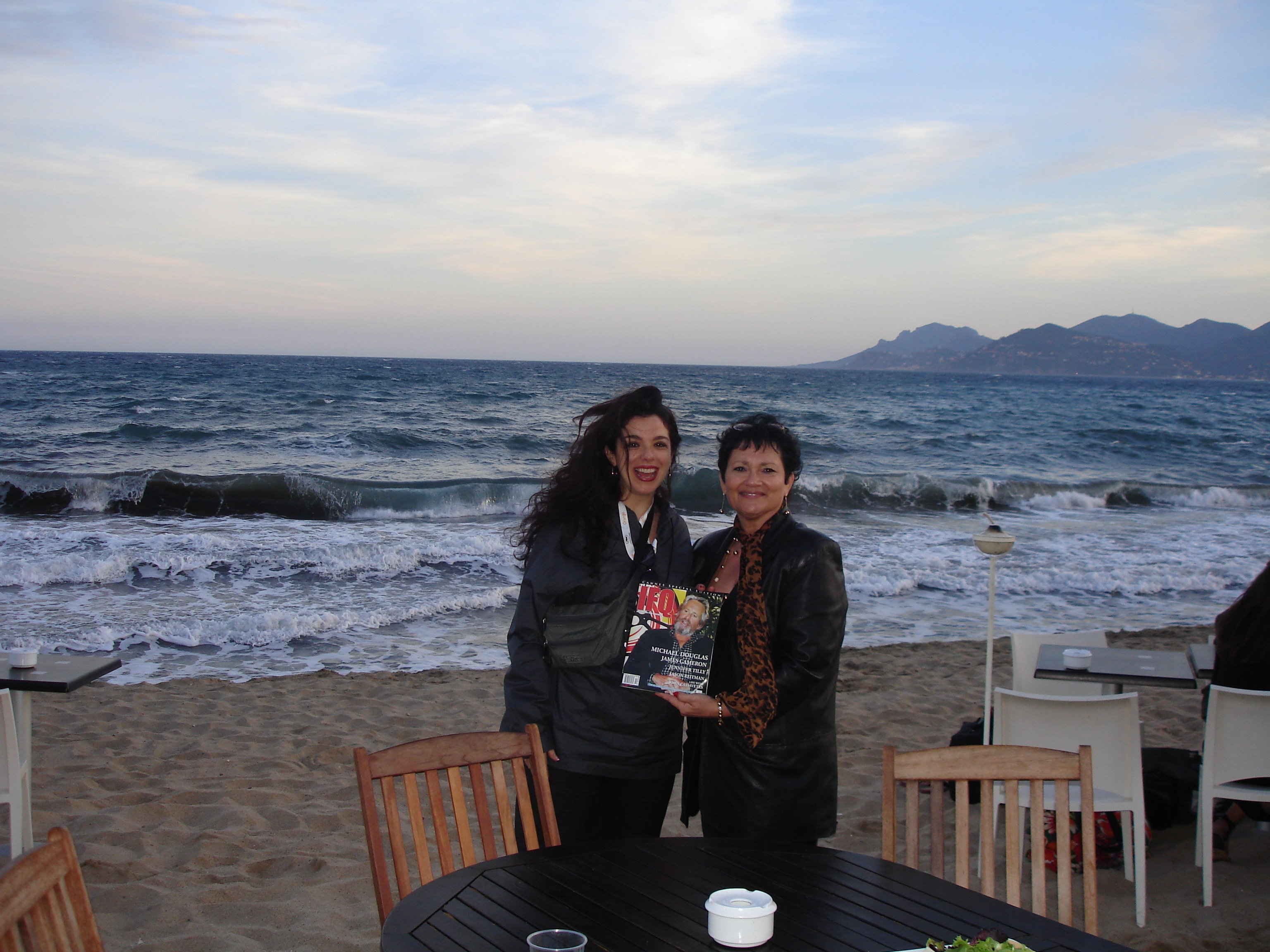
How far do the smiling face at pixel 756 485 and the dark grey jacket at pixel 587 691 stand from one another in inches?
7.4

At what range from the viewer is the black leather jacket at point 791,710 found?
2.35m

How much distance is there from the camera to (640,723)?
2459 millimetres

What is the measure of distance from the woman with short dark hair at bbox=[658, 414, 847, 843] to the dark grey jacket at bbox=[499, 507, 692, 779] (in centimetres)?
10

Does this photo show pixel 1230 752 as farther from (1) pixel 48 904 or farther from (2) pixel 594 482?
(1) pixel 48 904

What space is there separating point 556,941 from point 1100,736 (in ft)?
8.82

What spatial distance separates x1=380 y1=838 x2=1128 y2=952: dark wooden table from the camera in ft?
5.28

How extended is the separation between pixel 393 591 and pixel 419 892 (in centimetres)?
776

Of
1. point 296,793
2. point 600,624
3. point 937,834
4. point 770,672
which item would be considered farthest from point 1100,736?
point 296,793

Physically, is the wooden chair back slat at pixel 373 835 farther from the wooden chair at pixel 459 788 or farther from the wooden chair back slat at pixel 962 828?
the wooden chair back slat at pixel 962 828

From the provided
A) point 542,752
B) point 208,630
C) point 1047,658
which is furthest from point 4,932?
point 208,630

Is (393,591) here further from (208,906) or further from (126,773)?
(208,906)

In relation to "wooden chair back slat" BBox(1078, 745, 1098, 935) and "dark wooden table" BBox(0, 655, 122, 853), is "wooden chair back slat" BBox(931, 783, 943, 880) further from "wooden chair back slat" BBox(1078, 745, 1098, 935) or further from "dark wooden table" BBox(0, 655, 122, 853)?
"dark wooden table" BBox(0, 655, 122, 853)

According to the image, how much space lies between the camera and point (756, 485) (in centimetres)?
248

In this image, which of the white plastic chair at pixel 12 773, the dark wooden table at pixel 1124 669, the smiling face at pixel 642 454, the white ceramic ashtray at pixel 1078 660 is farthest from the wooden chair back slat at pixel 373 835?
the white ceramic ashtray at pixel 1078 660
